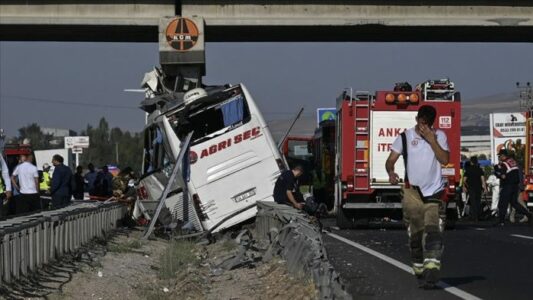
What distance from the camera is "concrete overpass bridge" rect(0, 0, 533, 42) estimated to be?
3231 cm

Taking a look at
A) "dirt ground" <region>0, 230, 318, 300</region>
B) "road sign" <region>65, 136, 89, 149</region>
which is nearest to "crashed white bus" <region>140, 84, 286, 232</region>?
"dirt ground" <region>0, 230, 318, 300</region>

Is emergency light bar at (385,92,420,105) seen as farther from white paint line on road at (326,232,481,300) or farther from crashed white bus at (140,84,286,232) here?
crashed white bus at (140,84,286,232)

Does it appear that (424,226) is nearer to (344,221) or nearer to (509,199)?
(344,221)

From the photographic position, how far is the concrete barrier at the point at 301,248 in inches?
351

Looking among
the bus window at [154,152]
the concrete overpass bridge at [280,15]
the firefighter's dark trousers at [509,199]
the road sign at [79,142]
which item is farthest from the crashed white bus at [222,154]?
the road sign at [79,142]

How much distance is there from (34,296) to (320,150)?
2202 cm

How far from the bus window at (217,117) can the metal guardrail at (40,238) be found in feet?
10.4

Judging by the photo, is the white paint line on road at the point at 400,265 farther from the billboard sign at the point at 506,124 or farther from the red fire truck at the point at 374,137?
the billboard sign at the point at 506,124

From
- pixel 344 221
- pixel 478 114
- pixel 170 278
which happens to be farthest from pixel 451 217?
pixel 478 114

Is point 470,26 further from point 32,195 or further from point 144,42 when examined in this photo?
point 32,195

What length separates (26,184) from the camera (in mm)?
21984

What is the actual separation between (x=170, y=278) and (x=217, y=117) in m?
6.59

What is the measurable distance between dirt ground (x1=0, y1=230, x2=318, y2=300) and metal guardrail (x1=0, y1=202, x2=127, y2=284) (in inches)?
11.9

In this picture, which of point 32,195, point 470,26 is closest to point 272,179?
point 32,195
